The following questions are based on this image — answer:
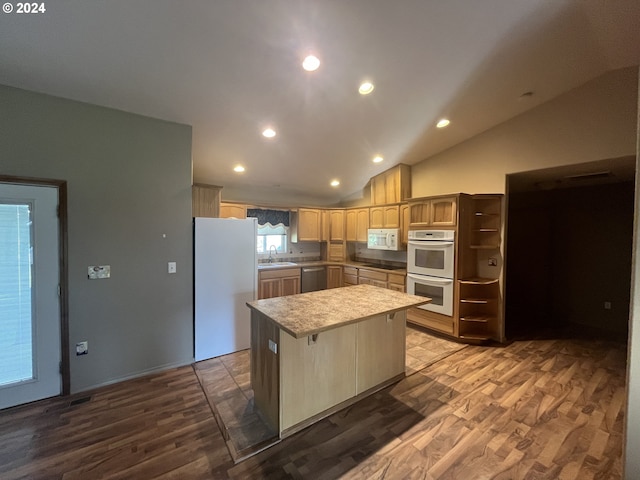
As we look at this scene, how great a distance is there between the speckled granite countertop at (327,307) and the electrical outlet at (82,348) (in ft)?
5.64

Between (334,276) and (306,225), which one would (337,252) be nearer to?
(334,276)

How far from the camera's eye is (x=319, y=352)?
7.03ft

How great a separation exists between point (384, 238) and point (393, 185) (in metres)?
1.03

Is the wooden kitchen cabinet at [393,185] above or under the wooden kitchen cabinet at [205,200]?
above

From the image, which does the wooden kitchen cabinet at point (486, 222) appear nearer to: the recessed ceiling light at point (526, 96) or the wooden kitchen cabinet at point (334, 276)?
the recessed ceiling light at point (526, 96)

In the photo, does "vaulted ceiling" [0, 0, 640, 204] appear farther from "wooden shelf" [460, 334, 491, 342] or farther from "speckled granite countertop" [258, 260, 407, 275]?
"wooden shelf" [460, 334, 491, 342]

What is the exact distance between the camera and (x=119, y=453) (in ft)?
5.96

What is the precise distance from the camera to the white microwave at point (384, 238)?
4727 mm

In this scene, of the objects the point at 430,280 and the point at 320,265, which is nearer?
the point at 430,280

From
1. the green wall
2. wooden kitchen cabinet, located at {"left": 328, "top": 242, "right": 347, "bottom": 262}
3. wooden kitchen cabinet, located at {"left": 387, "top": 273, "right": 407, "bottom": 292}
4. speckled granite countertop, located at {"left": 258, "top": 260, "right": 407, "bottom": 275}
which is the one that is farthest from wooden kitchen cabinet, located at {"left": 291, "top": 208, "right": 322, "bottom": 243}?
the green wall

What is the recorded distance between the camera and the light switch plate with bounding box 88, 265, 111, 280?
8.27ft

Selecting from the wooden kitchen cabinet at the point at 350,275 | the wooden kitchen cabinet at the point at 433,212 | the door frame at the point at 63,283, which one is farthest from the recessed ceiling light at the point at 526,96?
the door frame at the point at 63,283

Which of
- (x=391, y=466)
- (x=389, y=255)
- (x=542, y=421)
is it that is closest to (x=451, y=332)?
(x=542, y=421)

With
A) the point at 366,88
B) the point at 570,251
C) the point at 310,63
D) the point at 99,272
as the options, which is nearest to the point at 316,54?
the point at 310,63
